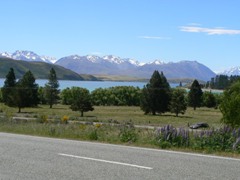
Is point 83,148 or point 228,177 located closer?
point 228,177

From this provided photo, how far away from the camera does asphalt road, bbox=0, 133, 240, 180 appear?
8.32m

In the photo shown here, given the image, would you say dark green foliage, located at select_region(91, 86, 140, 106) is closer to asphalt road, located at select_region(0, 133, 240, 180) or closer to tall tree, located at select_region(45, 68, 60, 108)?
tall tree, located at select_region(45, 68, 60, 108)

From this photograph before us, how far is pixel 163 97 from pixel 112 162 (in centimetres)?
8453

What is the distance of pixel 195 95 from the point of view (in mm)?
118188

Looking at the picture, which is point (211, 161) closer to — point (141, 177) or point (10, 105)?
point (141, 177)

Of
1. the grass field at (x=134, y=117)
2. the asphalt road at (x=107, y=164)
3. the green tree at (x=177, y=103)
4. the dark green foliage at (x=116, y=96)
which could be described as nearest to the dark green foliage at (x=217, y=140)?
the asphalt road at (x=107, y=164)

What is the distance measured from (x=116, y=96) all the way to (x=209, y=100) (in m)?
27.0

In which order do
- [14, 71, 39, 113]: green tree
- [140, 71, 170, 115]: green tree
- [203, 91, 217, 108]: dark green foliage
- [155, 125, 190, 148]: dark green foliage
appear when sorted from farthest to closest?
[203, 91, 217, 108]: dark green foliage
[140, 71, 170, 115]: green tree
[14, 71, 39, 113]: green tree
[155, 125, 190, 148]: dark green foliage

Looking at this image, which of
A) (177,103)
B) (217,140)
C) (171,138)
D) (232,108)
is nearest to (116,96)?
(177,103)

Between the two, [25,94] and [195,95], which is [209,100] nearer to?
[195,95]

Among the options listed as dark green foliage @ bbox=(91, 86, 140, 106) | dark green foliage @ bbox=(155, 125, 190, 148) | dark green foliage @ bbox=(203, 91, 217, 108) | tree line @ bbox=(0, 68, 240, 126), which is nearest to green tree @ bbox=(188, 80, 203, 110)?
tree line @ bbox=(0, 68, 240, 126)

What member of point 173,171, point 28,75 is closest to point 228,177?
point 173,171

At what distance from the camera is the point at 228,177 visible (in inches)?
322

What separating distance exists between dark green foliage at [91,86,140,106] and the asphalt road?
11623 centimetres
